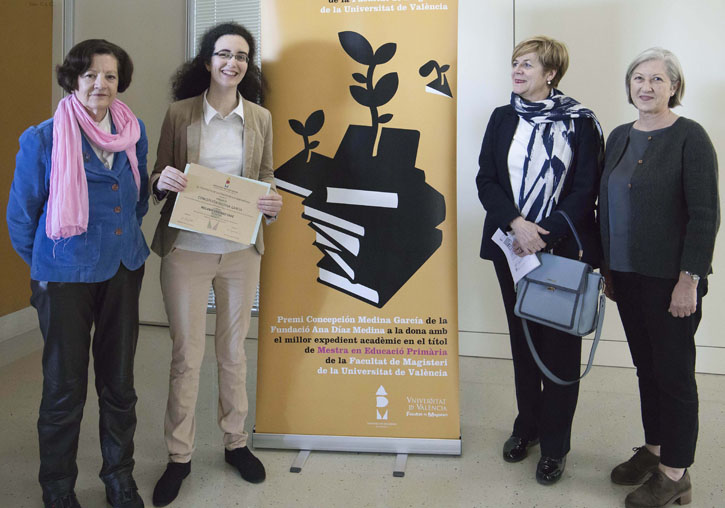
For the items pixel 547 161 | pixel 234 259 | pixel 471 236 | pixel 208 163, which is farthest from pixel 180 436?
pixel 471 236

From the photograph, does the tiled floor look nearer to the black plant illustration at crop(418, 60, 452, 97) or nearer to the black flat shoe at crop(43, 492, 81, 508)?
the black flat shoe at crop(43, 492, 81, 508)

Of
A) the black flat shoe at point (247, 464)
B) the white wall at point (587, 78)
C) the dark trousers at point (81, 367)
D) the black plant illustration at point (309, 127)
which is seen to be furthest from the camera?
the white wall at point (587, 78)

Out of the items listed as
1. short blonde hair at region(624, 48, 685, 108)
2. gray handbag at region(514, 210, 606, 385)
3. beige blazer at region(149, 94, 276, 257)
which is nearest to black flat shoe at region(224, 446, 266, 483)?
beige blazer at region(149, 94, 276, 257)

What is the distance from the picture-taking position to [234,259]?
7.73ft

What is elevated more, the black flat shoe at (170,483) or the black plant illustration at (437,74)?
the black plant illustration at (437,74)

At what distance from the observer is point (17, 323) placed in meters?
4.32

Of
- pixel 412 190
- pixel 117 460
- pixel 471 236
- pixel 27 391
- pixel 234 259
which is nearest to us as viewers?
pixel 117 460

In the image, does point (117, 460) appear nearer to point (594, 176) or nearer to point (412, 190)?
point (412, 190)

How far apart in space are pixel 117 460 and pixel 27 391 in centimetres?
150

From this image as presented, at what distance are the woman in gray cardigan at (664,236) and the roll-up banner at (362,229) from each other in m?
0.65

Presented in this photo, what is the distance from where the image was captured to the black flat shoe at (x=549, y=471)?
246cm

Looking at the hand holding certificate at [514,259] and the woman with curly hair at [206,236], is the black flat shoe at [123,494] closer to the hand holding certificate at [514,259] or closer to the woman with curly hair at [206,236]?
the woman with curly hair at [206,236]

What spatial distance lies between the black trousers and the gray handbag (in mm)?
147

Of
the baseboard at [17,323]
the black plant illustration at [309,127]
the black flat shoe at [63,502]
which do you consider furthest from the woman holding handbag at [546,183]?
the baseboard at [17,323]
